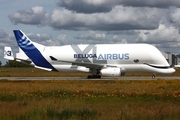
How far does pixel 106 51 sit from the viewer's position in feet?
138

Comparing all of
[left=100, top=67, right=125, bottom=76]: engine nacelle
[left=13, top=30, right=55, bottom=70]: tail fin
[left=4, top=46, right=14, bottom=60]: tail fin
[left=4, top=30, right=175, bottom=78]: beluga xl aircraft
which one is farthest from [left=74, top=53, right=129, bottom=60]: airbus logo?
[left=4, top=46, right=14, bottom=60]: tail fin

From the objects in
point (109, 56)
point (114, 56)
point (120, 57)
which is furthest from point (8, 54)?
point (120, 57)

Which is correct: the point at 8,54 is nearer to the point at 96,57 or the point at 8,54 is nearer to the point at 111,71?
the point at 96,57

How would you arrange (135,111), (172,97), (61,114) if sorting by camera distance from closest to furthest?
(61,114) → (135,111) → (172,97)

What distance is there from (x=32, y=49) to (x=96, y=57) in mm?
9909

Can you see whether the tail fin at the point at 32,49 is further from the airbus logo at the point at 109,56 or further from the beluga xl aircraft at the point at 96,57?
the airbus logo at the point at 109,56

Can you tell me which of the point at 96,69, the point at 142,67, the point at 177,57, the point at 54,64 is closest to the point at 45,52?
the point at 54,64

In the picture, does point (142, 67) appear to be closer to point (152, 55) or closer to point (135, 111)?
point (152, 55)

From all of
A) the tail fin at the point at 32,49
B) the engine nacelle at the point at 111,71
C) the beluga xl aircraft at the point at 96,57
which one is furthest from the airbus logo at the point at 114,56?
the tail fin at the point at 32,49

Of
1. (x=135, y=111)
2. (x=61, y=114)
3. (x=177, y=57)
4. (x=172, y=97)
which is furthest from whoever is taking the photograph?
(x=177, y=57)

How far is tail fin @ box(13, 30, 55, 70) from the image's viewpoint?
45.6 metres

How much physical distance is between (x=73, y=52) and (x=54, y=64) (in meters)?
3.16

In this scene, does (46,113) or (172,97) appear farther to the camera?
(172,97)

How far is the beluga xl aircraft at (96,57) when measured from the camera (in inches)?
1592
